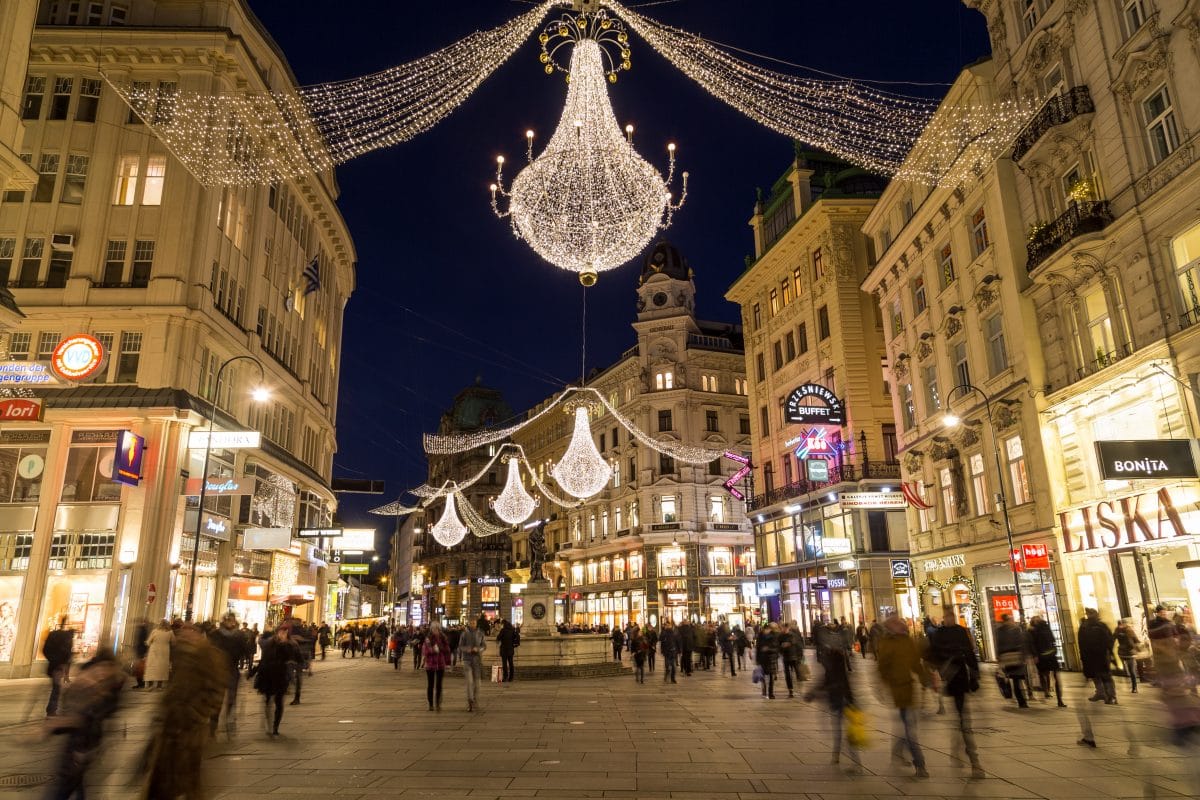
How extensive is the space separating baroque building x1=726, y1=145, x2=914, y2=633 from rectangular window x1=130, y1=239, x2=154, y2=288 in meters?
27.7

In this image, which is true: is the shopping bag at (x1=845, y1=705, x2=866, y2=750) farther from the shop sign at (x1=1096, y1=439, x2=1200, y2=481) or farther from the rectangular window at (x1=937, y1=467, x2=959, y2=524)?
the rectangular window at (x1=937, y1=467, x2=959, y2=524)

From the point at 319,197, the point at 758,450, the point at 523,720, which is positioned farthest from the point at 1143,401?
the point at 319,197

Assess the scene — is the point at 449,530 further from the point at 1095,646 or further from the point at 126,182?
the point at 1095,646

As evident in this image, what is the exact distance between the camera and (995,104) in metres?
26.6

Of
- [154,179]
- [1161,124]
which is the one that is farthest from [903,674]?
[154,179]

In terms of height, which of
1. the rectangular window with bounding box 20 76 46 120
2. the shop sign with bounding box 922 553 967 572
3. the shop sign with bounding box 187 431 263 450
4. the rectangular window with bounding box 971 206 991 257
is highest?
the rectangular window with bounding box 20 76 46 120

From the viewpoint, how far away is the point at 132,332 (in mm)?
30172

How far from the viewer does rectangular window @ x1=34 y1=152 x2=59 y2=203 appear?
31188 millimetres

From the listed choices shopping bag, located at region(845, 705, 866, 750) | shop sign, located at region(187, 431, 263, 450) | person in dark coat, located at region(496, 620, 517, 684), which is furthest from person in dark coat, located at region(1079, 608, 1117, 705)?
shop sign, located at region(187, 431, 263, 450)

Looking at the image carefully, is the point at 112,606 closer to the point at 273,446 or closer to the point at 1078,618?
the point at 273,446

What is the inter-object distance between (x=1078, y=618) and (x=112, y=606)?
30.5m

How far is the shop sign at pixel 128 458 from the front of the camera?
26.2m

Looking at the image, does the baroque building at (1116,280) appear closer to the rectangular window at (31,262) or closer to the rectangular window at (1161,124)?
the rectangular window at (1161,124)

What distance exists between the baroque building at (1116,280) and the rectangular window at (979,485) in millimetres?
3972
